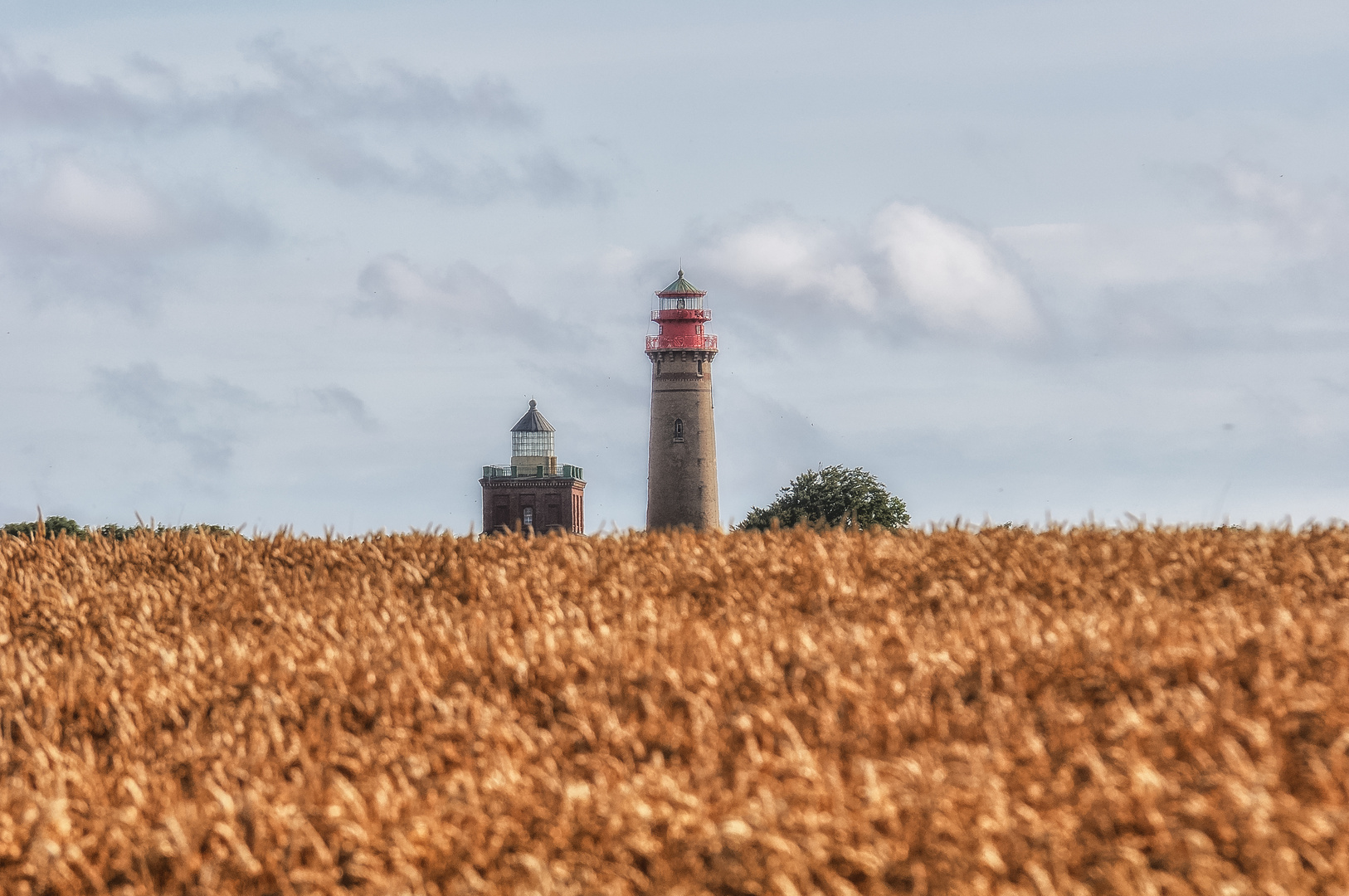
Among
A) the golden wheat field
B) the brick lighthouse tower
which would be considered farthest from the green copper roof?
the golden wheat field

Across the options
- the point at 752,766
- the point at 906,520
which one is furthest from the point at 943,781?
the point at 906,520

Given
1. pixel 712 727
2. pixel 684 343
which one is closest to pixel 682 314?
pixel 684 343

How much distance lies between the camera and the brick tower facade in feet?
265

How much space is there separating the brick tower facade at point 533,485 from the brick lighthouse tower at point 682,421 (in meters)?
15.7

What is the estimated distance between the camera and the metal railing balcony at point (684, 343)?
219 feet

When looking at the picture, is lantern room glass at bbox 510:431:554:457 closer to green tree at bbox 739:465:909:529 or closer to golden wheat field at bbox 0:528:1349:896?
green tree at bbox 739:465:909:529

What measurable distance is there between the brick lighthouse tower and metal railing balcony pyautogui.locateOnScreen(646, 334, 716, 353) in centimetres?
2

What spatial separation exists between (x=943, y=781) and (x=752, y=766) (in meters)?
1.02

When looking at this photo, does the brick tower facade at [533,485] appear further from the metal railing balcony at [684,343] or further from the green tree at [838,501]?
the green tree at [838,501]

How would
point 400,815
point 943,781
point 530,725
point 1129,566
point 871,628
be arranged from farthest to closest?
1. point 1129,566
2. point 871,628
3. point 530,725
4. point 400,815
5. point 943,781

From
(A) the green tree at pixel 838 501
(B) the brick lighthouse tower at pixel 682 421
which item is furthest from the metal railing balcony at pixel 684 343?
(A) the green tree at pixel 838 501

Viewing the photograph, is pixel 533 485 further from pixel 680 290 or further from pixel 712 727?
pixel 712 727

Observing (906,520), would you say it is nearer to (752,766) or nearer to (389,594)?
(389,594)

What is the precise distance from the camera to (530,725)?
781 cm
